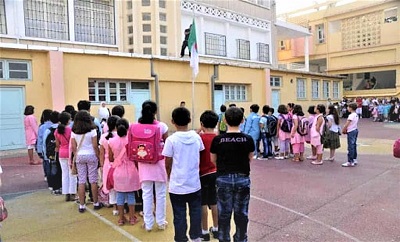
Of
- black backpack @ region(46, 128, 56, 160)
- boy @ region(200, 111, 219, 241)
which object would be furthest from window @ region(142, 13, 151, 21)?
boy @ region(200, 111, 219, 241)

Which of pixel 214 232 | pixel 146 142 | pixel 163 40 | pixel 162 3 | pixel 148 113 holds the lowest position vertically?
pixel 214 232

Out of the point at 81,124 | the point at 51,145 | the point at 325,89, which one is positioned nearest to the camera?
the point at 81,124

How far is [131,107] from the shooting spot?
14367mm

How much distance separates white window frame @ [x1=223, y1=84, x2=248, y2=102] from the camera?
1847 cm

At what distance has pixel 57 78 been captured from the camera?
459 inches

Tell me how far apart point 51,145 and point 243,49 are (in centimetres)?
1844

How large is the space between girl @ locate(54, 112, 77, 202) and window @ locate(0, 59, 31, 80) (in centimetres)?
671

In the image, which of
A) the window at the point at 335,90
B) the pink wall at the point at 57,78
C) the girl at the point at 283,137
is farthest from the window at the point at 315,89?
the pink wall at the point at 57,78

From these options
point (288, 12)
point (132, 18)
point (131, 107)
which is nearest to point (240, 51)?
point (132, 18)

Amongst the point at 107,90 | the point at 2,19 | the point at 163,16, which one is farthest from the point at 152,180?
the point at 163,16

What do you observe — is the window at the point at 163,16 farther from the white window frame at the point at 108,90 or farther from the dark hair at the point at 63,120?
the dark hair at the point at 63,120

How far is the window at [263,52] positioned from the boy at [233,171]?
2108cm

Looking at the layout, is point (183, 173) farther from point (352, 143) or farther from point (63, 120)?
point (352, 143)

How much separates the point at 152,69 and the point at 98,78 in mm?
2537
